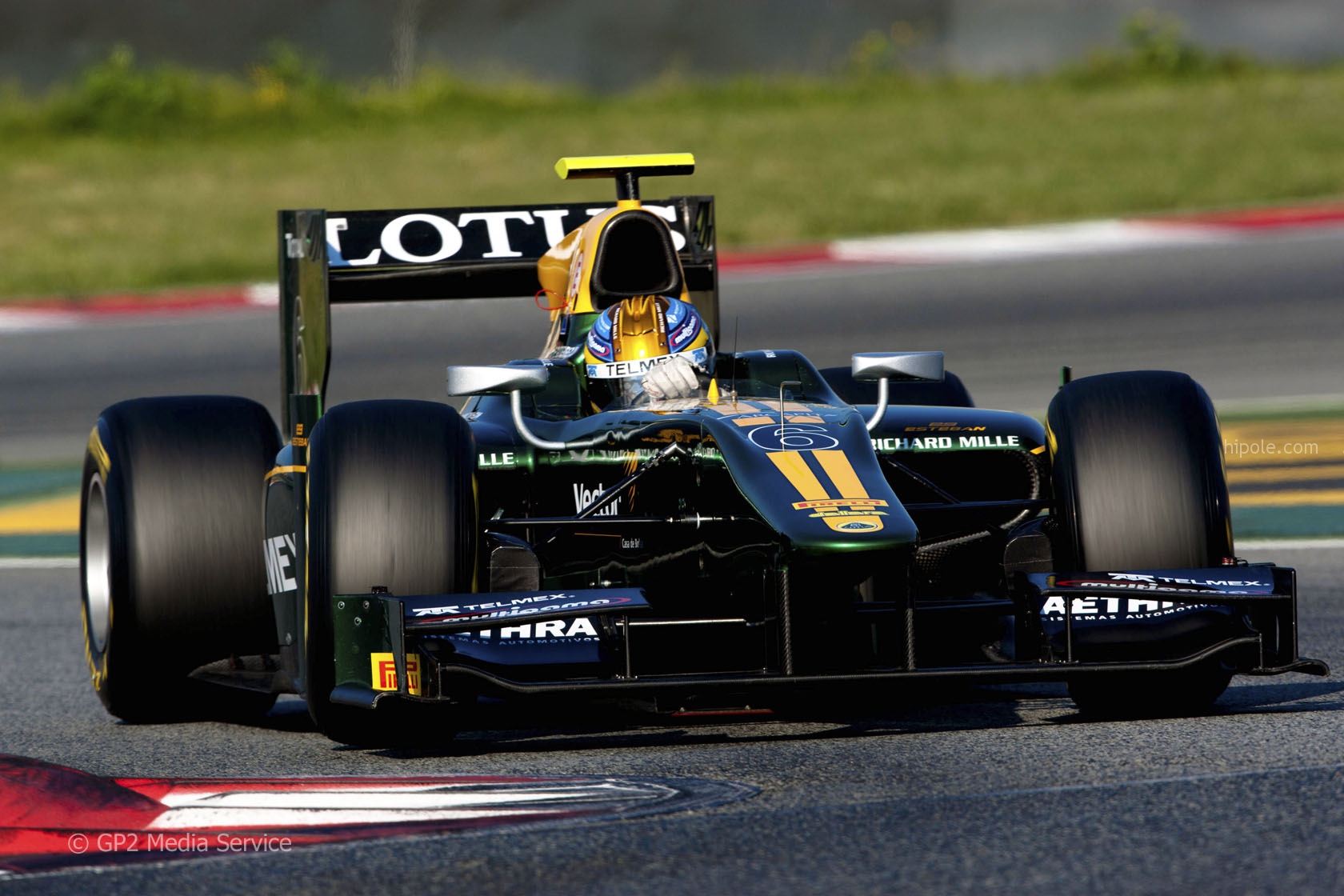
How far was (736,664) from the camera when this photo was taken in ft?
17.0

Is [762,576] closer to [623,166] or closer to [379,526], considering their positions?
[379,526]

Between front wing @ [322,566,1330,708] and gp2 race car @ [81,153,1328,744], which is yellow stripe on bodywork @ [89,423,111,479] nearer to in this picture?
gp2 race car @ [81,153,1328,744]

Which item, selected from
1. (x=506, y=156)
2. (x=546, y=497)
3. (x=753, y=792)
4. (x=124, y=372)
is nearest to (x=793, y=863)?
(x=753, y=792)

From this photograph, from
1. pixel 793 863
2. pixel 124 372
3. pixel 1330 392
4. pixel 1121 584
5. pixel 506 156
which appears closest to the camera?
pixel 793 863

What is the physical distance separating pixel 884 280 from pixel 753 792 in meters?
12.5

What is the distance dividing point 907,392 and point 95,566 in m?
3.02

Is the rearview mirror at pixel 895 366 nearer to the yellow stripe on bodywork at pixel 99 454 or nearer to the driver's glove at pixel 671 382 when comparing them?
the driver's glove at pixel 671 382

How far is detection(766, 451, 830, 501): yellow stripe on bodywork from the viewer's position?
514 cm

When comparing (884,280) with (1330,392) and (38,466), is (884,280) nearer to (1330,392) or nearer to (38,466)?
(1330,392)

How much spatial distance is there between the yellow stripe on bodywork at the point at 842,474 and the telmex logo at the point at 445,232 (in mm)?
2654

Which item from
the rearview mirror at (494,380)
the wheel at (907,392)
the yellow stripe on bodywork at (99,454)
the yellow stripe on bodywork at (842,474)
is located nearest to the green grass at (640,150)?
the wheel at (907,392)
